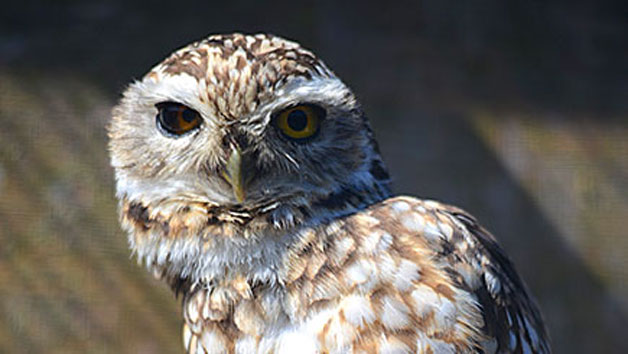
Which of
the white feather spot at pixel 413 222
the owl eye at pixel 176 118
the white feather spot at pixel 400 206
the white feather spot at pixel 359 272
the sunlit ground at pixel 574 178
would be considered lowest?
the sunlit ground at pixel 574 178

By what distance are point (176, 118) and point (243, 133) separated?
0.18 meters

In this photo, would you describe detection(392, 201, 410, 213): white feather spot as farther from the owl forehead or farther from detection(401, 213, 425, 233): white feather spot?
the owl forehead

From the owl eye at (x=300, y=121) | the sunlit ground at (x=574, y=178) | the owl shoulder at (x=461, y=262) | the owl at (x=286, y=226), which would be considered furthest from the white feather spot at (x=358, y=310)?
the sunlit ground at (x=574, y=178)

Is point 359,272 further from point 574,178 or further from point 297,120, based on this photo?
point 574,178

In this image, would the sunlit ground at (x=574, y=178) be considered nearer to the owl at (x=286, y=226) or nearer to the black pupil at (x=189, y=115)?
the owl at (x=286, y=226)

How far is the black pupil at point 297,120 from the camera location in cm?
138

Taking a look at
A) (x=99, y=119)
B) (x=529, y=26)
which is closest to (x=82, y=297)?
(x=99, y=119)

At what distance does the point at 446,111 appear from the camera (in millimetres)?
2770

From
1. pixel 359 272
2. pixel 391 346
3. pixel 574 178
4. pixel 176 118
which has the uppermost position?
pixel 176 118

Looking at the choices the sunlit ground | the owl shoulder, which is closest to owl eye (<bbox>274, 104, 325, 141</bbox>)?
the owl shoulder

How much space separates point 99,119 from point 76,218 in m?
0.40

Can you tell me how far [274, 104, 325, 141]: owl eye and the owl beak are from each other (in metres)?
0.11

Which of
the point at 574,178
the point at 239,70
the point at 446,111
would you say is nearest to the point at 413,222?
the point at 239,70

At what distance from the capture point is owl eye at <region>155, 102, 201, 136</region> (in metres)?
1.37
